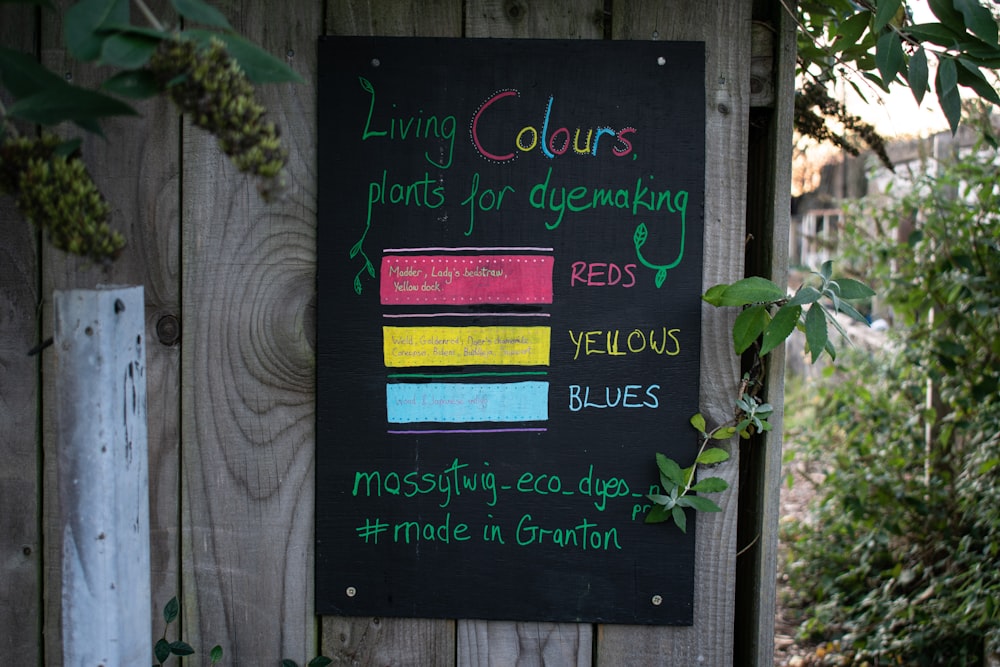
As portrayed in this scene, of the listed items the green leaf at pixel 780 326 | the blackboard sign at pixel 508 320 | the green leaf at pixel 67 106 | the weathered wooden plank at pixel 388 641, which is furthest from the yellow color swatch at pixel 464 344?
the green leaf at pixel 67 106

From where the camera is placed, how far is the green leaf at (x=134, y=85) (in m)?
1.10

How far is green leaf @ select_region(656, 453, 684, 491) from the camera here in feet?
5.89

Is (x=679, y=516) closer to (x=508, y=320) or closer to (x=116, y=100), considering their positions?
(x=508, y=320)

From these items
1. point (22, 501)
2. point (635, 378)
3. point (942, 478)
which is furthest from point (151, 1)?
point (942, 478)

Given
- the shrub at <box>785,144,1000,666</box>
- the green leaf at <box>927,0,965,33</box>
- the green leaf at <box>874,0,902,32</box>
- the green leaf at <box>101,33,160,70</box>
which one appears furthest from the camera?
the shrub at <box>785,144,1000,666</box>

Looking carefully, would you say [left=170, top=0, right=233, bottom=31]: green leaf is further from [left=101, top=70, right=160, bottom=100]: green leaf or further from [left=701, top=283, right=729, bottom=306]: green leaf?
[left=701, top=283, right=729, bottom=306]: green leaf

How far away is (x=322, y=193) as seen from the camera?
1.82 meters

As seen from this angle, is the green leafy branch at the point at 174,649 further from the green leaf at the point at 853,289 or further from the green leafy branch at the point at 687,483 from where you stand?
the green leaf at the point at 853,289

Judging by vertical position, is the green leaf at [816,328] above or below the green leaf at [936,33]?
below

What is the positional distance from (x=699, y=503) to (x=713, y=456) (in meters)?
0.10

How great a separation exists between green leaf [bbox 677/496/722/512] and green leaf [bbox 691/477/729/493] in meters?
0.02

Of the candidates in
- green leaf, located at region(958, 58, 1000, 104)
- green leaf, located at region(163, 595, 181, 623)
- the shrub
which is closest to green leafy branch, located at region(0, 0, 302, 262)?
green leaf, located at region(163, 595, 181, 623)

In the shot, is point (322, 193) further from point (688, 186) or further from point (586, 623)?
point (586, 623)

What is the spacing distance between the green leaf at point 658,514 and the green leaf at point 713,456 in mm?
127
